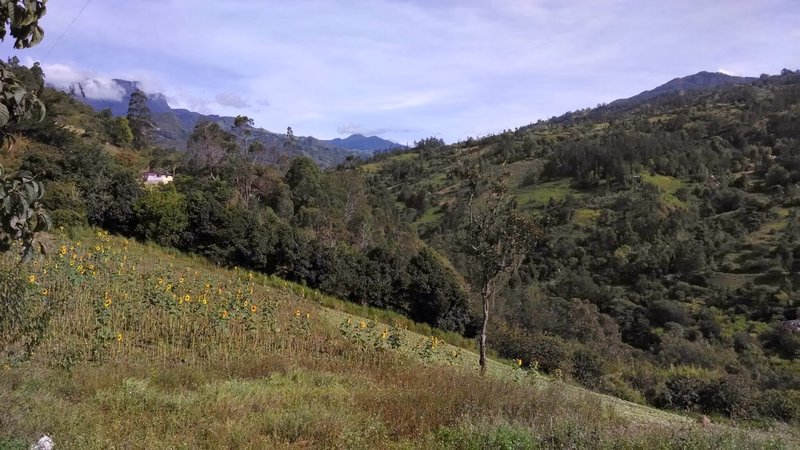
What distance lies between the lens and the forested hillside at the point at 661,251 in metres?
15.6

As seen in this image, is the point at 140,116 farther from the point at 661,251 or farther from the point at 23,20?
the point at 23,20

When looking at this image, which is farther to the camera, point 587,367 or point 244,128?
point 244,128

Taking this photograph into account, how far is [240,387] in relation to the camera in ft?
19.0

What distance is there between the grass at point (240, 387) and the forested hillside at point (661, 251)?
260 cm

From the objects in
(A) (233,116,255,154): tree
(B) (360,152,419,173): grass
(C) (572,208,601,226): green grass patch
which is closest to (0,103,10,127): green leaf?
(A) (233,116,255,154): tree

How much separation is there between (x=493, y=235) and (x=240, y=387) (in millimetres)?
5412

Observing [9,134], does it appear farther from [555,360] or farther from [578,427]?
[555,360]

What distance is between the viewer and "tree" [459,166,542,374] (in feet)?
31.8

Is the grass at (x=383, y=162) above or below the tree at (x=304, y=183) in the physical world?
above

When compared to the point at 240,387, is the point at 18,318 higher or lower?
higher

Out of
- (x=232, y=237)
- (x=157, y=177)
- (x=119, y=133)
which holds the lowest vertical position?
(x=232, y=237)

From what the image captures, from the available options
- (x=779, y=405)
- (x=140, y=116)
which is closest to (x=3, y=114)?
(x=779, y=405)

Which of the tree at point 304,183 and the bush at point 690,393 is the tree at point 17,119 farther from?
the tree at point 304,183

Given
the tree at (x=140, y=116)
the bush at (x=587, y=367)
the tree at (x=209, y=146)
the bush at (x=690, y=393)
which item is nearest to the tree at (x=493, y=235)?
the bush at (x=587, y=367)
